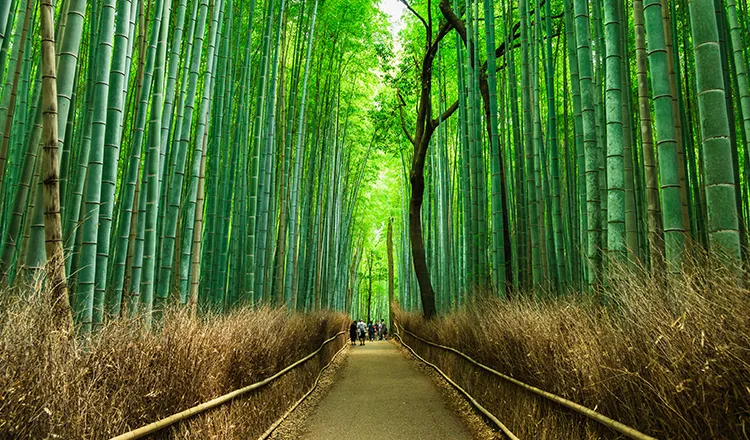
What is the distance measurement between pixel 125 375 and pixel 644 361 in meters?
1.91

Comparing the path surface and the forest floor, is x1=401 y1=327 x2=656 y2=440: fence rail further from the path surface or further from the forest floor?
the path surface

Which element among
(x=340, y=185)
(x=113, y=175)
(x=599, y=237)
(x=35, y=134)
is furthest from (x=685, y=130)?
(x=340, y=185)

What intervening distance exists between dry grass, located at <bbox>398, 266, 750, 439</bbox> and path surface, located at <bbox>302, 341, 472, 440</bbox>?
3.02ft

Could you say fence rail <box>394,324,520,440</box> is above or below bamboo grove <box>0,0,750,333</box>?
below

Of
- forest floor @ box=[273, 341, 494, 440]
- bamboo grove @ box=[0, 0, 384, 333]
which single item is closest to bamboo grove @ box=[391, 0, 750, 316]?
forest floor @ box=[273, 341, 494, 440]

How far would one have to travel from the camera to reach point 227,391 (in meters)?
3.25

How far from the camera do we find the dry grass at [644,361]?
56.1 inches

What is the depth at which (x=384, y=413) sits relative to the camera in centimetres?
502

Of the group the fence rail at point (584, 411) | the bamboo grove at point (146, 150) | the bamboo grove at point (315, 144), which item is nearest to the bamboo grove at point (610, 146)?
the bamboo grove at point (315, 144)

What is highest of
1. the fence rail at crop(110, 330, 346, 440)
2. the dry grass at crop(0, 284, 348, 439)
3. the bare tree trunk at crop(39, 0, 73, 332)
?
the bare tree trunk at crop(39, 0, 73, 332)

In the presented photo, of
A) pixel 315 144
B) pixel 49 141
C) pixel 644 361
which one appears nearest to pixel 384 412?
pixel 644 361

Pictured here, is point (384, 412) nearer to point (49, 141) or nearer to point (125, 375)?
point (125, 375)

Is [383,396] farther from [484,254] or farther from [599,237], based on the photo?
[599,237]

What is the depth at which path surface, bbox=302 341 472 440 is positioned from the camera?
4.22 metres
